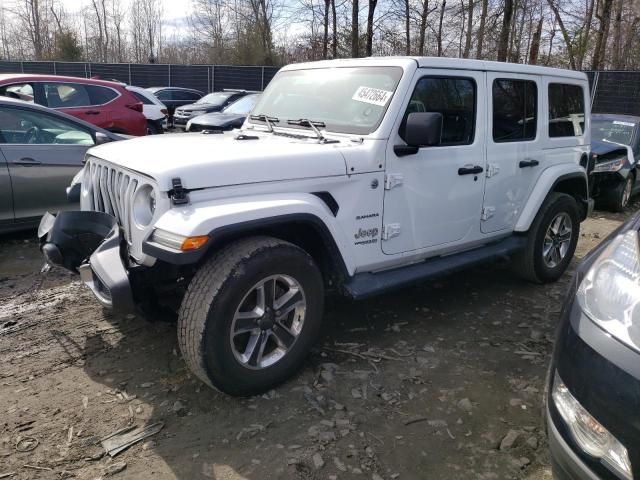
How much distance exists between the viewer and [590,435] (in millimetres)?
1826

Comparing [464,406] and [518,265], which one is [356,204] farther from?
[518,265]

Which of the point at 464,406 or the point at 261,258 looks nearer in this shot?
the point at 261,258

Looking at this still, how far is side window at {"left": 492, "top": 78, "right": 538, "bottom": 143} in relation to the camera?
421 cm

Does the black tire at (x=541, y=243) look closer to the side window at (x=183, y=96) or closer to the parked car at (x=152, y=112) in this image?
the parked car at (x=152, y=112)

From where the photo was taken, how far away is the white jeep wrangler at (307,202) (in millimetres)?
2729

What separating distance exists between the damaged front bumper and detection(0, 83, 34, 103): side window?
5039 mm

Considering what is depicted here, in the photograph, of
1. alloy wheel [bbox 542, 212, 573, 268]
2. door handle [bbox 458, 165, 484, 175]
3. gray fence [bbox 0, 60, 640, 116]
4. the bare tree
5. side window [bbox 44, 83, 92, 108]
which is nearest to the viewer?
door handle [bbox 458, 165, 484, 175]

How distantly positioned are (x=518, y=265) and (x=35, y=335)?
13.2 ft

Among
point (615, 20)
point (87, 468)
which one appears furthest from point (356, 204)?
point (615, 20)

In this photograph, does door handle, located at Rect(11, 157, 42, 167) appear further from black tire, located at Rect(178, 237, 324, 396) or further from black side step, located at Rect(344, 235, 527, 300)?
black side step, located at Rect(344, 235, 527, 300)

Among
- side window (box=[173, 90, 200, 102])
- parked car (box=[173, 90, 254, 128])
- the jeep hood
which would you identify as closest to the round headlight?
the jeep hood

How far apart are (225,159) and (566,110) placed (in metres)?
3.63

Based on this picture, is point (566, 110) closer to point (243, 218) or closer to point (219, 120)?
point (243, 218)

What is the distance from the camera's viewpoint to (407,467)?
8.41 feet
